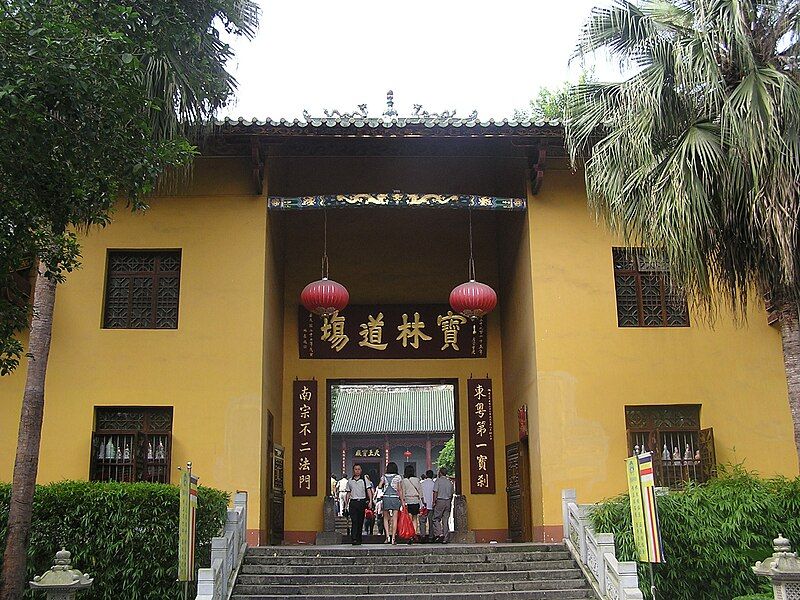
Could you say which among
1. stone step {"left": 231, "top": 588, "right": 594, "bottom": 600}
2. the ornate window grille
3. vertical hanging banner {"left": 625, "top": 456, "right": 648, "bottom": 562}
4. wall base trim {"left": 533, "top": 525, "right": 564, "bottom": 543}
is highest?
the ornate window grille

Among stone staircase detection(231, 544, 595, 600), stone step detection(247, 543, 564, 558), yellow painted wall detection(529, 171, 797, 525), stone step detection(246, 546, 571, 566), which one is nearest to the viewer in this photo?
stone staircase detection(231, 544, 595, 600)

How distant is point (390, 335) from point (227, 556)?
5.39 m

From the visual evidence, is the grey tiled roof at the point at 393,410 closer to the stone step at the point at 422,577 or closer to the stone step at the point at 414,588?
the stone step at the point at 422,577

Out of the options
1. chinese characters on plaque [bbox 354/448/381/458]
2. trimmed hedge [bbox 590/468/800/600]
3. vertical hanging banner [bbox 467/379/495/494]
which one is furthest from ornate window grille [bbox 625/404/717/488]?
chinese characters on plaque [bbox 354/448/381/458]

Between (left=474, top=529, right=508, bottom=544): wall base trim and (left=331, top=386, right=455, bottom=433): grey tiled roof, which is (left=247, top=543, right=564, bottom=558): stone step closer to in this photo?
(left=474, top=529, right=508, bottom=544): wall base trim

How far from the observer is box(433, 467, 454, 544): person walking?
40.4ft

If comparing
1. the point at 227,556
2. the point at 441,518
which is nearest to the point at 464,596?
the point at 227,556

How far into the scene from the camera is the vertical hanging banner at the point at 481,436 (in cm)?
1291

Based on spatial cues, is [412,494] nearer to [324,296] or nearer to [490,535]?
[490,535]

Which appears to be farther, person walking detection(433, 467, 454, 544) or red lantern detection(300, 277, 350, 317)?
person walking detection(433, 467, 454, 544)

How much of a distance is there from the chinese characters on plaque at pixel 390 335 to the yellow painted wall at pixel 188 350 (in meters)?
2.59

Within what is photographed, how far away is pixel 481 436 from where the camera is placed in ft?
42.9

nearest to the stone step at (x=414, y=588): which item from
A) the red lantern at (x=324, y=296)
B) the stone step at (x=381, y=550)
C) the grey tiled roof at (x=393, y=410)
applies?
the stone step at (x=381, y=550)

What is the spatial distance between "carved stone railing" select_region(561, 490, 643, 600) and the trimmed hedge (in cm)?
29
